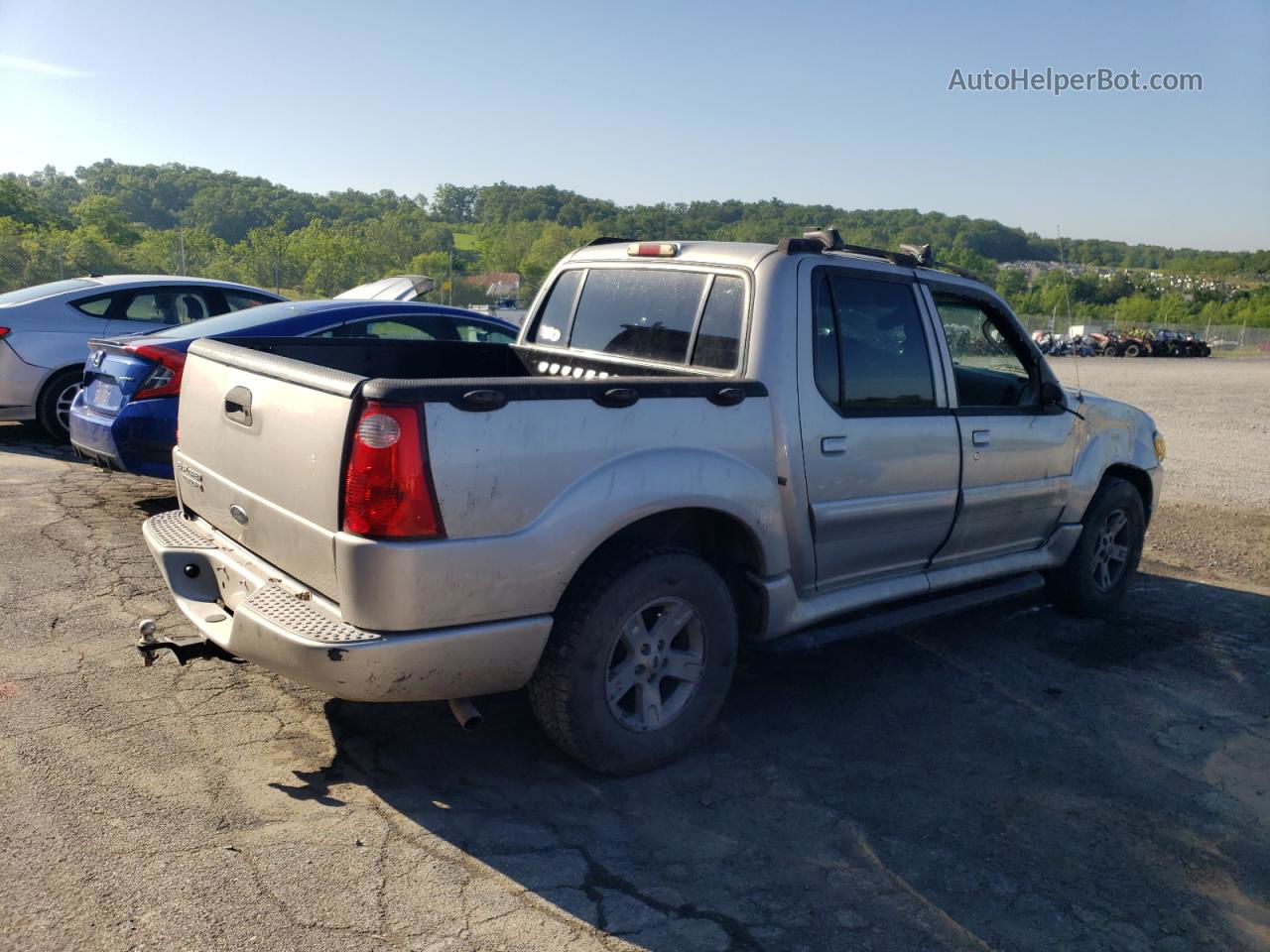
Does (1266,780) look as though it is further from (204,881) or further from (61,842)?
(61,842)

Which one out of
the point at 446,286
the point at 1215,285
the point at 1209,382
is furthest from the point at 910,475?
the point at 1215,285

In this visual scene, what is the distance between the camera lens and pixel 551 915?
2.74 meters

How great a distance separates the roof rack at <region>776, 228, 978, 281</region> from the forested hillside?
11.2 inches

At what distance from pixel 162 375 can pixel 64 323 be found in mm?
3537

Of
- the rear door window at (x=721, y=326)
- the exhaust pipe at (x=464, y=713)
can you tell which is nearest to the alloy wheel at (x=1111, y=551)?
the rear door window at (x=721, y=326)

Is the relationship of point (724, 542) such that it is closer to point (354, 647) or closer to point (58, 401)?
point (354, 647)

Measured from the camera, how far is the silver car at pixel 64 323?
8.85 meters

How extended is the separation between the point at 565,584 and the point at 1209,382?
1173 inches

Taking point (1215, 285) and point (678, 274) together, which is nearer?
point (678, 274)

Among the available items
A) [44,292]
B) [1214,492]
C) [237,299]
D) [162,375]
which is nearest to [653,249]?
[162,375]

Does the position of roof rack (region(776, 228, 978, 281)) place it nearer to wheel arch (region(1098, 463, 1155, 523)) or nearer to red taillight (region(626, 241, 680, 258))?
red taillight (region(626, 241, 680, 258))

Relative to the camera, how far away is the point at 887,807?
3477 mm

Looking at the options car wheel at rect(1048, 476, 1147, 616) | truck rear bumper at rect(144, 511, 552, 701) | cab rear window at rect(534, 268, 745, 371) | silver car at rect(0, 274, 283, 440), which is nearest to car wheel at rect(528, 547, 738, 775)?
truck rear bumper at rect(144, 511, 552, 701)

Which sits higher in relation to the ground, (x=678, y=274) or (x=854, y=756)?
(x=678, y=274)
